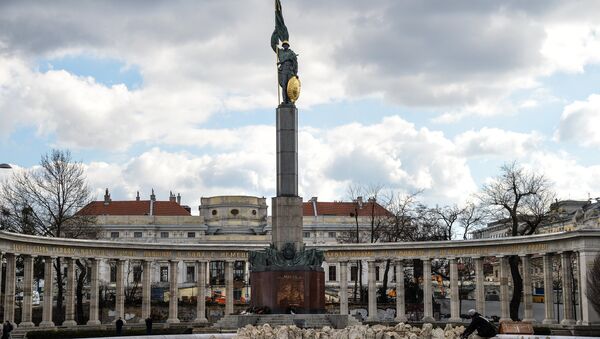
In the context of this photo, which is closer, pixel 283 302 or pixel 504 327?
pixel 504 327

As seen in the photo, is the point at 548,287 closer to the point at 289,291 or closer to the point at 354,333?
the point at 289,291

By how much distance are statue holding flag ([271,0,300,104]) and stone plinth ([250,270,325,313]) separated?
384 inches

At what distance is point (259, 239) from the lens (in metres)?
133

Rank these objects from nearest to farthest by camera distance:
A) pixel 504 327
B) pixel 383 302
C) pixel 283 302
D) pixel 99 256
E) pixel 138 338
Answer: pixel 138 338, pixel 504 327, pixel 283 302, pixel 99 256, pixel 383 302

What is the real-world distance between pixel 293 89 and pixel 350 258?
24.0 meters

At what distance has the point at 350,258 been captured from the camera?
74.0m

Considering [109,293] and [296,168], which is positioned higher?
[296,168]

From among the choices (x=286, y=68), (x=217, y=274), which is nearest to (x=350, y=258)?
(x=286, y=68)

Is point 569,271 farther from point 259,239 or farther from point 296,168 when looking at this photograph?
point 259,239

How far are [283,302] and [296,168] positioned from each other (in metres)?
7.53

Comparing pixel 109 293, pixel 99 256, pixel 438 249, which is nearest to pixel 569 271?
pixel 438 249

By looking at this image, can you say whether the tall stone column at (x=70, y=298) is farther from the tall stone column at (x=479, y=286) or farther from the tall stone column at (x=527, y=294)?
the tall stone column at (x=527, y=294)

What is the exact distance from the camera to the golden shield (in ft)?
175

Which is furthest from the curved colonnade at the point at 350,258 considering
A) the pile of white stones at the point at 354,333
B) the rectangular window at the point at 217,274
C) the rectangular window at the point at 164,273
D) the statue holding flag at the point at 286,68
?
the rectangular window at the point at 164,273
